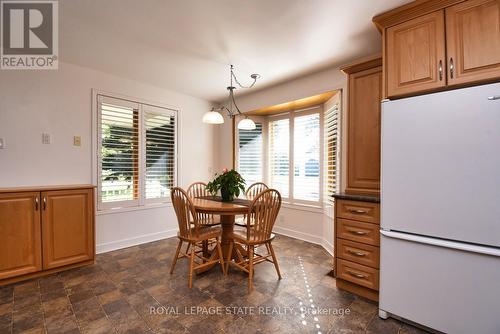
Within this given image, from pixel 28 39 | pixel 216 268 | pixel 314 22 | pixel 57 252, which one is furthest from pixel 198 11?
pixel 57 252

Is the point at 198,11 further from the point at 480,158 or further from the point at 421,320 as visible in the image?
the point at 421,320

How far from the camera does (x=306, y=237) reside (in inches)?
143

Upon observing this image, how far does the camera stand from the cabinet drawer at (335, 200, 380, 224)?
1.97 metres

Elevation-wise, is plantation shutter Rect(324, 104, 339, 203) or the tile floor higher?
plantation shutter Rect(324, 104, 339, 203)

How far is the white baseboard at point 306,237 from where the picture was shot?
320cm

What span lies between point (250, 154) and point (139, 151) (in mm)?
1911

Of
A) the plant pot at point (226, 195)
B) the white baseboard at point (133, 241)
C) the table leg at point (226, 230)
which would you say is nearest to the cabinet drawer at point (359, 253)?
the table leg at point (226, 230)

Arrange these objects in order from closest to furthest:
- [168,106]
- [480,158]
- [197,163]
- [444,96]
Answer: [480,158] → [444,96] → [168,106] → [197,163]

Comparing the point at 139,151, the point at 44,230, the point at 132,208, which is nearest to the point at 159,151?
the point at 139,151

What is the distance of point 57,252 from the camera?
2.49 m

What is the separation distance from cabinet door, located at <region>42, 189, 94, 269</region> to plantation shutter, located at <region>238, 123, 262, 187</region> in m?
2.48

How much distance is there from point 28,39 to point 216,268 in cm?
305

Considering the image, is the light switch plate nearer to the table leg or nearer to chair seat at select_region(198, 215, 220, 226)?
chair seat at select_region(198, 215, 220, 226)
